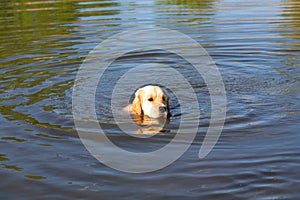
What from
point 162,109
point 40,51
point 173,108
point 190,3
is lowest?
point 173,108

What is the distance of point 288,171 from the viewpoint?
5.37m

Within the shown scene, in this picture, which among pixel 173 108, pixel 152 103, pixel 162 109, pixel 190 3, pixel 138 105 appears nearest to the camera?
pixel 162 109

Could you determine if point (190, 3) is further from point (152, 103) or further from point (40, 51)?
point (152, 103)

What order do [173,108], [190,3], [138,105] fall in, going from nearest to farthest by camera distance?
[138,105], [173,108], [190,3]

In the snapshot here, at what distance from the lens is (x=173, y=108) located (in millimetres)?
8617

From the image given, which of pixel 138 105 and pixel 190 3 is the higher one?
pixel 190 3

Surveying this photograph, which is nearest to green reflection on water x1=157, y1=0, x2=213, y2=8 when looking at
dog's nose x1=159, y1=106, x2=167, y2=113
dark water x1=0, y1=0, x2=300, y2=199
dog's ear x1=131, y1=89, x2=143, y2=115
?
dark water x1=0, y1=0, x2=300, y2=199

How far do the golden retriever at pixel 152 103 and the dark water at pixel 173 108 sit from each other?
0.28 meters

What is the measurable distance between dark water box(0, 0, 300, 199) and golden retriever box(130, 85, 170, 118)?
281mm

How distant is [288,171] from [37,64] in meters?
7.34

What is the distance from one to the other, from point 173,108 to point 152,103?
601mm

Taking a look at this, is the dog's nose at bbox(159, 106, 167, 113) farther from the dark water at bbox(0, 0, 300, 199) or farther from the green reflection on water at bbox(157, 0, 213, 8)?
the green reflection on water at bbox(157, 0, 213, 8)

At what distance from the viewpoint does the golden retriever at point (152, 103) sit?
7957 millimetres

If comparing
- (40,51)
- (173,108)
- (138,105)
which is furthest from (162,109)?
(40,51)
